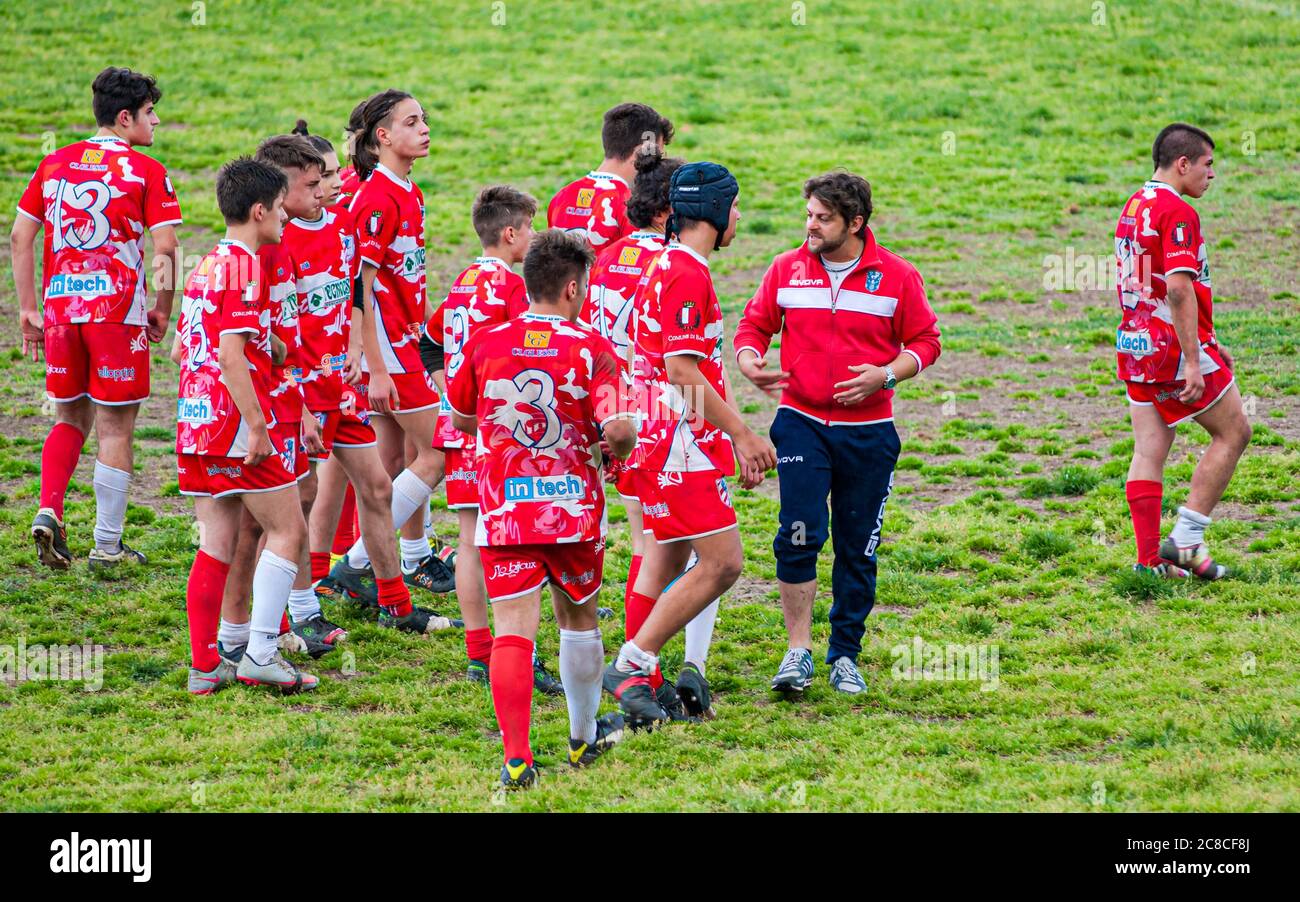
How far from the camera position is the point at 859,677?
628cm

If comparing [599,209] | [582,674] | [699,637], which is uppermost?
[599,209]

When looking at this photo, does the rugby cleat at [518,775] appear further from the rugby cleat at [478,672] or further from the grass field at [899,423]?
the rugby cleat at [478,672]

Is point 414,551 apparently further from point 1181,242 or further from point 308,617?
point 1181,242

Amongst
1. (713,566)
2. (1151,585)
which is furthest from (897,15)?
(713,566)

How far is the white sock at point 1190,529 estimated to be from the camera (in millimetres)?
7465

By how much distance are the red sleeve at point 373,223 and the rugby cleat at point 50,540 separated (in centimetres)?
Answer: 241

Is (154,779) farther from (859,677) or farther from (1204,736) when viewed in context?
(1204,736)

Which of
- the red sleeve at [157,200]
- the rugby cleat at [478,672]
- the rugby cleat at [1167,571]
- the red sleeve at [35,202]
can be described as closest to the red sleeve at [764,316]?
the rugby cleat at [478,672]

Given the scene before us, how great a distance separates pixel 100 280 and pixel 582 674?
4.08m

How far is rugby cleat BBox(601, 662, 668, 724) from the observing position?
5.83 m

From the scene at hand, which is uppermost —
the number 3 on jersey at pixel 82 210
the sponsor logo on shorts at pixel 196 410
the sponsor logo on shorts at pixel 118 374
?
the number 3 on jersey at pixel 82 210

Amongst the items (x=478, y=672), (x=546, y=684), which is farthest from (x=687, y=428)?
(x=478, y=672)

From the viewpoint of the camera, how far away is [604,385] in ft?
17.1

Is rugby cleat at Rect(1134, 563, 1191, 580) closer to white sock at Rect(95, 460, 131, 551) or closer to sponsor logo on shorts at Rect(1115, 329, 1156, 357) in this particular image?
sponsor logo on shorts at Rect(1115, 329, 1156, 357)
